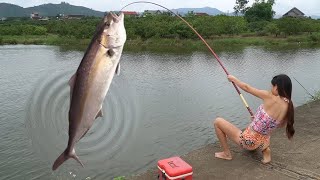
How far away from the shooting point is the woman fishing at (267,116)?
178 inches

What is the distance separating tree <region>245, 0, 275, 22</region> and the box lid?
203ft

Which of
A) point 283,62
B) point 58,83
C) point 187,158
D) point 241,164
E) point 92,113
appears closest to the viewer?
point 92,113

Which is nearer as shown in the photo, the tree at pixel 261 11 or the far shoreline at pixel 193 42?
the far shoreline at pixel 193 42

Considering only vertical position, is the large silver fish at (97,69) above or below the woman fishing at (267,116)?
above

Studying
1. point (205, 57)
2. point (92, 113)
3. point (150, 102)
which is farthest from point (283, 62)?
point (92, 113)

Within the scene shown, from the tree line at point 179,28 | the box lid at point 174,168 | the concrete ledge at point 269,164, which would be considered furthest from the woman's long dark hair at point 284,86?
the tree line at point 179,28

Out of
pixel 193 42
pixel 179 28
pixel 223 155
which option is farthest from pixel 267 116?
pixel 179 28

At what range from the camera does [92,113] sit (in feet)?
5.61

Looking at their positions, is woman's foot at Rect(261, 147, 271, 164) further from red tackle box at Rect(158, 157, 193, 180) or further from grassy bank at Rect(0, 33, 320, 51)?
grassy bank at Rect(0, 33, 320, 51)

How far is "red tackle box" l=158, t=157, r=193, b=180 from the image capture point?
4.16m

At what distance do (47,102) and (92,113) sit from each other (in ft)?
7.36

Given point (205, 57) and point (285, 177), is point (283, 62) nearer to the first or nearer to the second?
point (205, 57)

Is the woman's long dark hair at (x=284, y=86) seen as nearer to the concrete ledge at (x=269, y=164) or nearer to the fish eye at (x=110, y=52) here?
the concrete ledge at (x=269, y=164)

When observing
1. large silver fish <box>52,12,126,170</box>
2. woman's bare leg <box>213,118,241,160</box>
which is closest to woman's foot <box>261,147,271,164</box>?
woman's bare leg <box>213,118,241,160</box>
